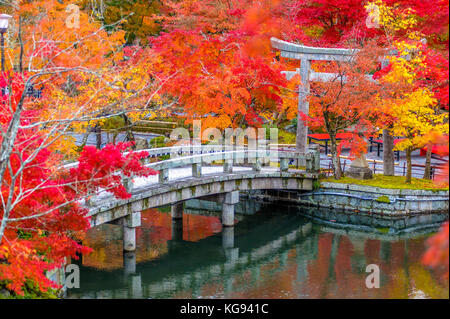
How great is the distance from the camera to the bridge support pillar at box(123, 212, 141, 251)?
20.3 m

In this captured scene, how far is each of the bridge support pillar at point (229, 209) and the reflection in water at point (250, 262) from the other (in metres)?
0.33

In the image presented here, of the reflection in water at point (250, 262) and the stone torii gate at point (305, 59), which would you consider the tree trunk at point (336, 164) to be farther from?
the reflection in water at point (250, 262)

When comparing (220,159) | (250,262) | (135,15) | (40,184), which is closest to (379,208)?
(220,159)

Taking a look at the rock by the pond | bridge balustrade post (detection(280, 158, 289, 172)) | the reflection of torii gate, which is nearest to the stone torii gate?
the reflection of torii gate

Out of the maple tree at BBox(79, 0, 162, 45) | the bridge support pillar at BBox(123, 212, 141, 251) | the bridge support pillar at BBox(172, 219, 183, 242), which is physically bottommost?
the bridge support pillar at BBox(172, 219, 183, 242)

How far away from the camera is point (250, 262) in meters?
21.1

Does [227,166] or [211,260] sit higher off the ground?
[227,166]

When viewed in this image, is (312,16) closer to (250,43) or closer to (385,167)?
(250,43)

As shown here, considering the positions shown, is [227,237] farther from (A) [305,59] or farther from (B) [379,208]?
(A) [305,59]

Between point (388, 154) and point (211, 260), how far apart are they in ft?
33.4

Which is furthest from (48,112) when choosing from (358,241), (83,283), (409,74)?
(409,74)

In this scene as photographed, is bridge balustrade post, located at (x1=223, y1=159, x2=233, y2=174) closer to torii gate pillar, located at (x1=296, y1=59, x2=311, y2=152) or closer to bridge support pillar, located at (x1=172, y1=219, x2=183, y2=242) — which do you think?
bridge support pillar, located at (x1=172, y1=219, x2=183, y2=242)

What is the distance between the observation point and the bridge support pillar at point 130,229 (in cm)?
2030

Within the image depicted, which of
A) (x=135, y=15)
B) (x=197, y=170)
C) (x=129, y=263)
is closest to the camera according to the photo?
(x=129, y=263)
